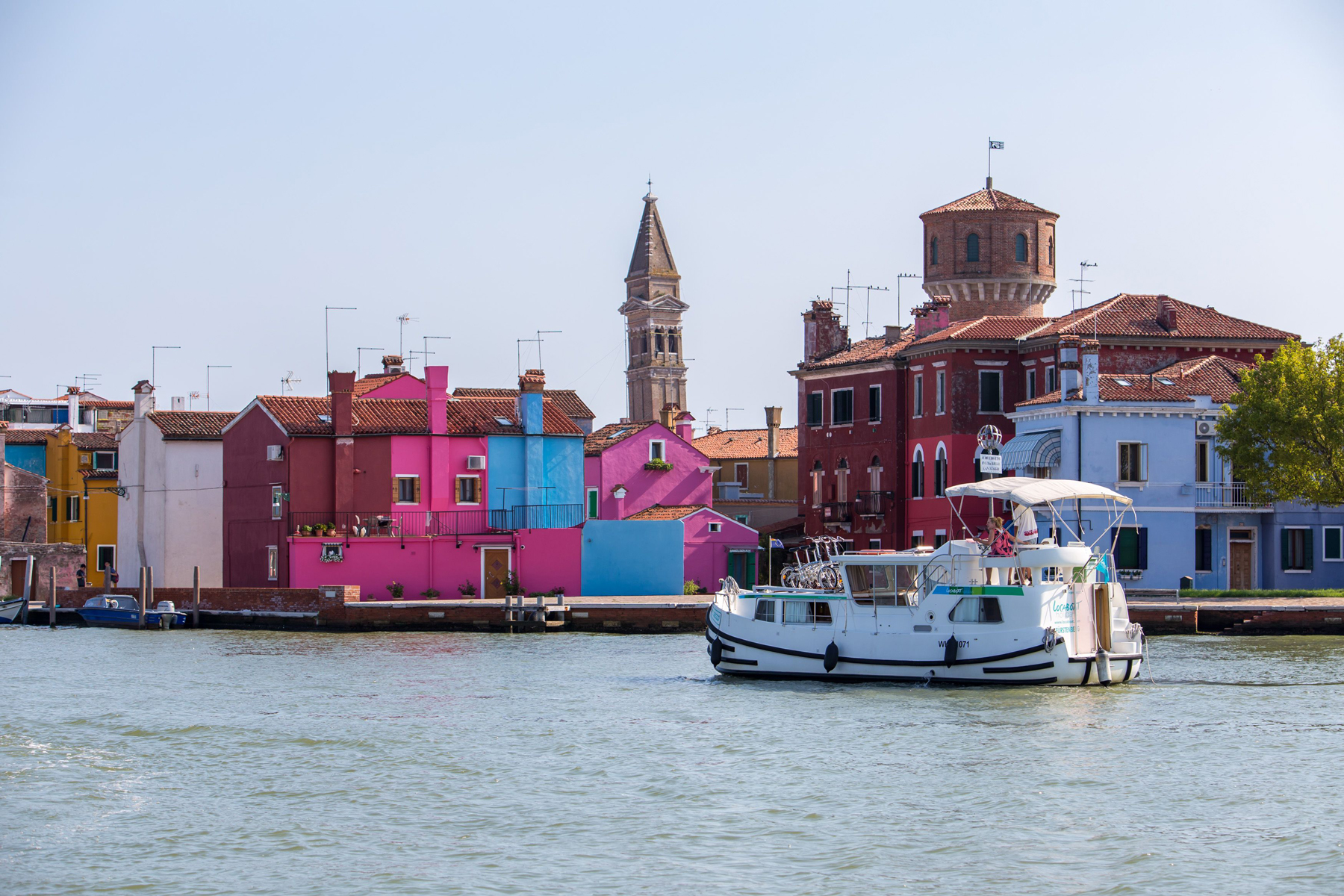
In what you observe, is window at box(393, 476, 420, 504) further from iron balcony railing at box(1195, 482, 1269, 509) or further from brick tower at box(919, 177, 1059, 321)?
iron balcony railing at box(1195, 482, 1269, 509)

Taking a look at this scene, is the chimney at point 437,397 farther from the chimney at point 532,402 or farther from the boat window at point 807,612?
the boat window at point 807,612

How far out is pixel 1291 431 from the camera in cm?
4762

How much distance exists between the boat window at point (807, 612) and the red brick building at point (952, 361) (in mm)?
15782

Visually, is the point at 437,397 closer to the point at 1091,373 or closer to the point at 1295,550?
the point at 1091,373

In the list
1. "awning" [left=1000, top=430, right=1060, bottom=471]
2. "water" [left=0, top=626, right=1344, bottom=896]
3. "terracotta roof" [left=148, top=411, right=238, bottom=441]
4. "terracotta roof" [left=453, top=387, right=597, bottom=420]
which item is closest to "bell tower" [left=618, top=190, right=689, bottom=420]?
"terracotta roof" [left=453, top=387, right=597, bottom=420]

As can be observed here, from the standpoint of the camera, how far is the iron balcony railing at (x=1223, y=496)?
1971 inches

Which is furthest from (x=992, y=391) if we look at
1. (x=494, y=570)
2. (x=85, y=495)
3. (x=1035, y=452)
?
(x=85, y=495)

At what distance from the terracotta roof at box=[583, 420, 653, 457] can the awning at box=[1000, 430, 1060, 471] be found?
1558 centimetres

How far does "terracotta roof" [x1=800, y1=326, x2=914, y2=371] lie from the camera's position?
58.8 meters

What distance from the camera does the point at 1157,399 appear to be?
49.6 m

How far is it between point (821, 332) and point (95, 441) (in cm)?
3038

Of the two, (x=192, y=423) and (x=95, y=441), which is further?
(x=95, y=441)

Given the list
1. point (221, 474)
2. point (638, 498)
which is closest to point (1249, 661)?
point (638, 498)

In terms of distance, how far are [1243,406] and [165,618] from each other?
32.2 meters
